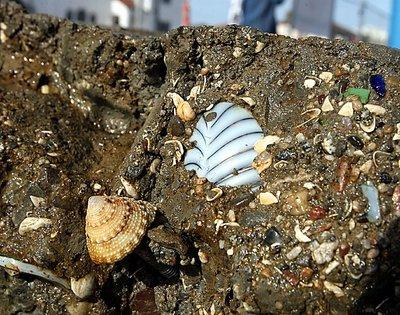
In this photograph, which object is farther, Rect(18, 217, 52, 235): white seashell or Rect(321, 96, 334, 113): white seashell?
Rect(18, 217, 52, 235): white seashell

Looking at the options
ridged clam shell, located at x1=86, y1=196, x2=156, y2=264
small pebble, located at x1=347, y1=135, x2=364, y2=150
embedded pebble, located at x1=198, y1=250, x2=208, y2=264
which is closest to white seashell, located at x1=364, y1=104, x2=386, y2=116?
small pebble, located at x1=347, y1=135, x2=364, y2=150

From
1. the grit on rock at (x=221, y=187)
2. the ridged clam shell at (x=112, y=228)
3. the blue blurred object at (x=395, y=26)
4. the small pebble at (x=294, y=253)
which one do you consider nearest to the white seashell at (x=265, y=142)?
the grit on rock at (x=221, y=187)

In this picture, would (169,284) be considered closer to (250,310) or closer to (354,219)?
→ (250,310)

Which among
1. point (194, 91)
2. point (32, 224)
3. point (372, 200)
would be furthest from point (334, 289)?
point (32, 224)

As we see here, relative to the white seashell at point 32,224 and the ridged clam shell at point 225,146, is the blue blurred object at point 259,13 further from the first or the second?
the white seashell at point 32,224

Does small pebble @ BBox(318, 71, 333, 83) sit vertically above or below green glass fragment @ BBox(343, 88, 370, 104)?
above

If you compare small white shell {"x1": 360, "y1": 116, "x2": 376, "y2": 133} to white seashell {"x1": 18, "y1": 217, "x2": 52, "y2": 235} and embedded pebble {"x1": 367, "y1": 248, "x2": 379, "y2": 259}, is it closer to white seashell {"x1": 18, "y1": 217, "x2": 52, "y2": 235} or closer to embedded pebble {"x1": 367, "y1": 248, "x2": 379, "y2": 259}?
embedded pebble {"x1": 367, "y1": 248, "x2": 379, "y2": 259}

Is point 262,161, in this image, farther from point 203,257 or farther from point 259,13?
point 259,13
